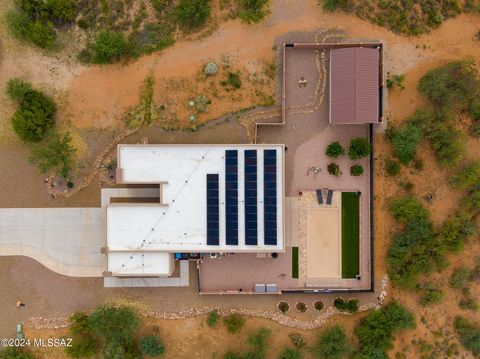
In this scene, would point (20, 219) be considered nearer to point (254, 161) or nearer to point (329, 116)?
point (254, 161)

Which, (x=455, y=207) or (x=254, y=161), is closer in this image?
(x=254, y=161)

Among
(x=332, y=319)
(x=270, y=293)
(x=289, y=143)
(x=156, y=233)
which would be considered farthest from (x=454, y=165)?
(x=156, y=233)

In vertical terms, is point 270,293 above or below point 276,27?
below

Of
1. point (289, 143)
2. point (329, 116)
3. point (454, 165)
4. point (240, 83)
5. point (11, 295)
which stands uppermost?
point (240, 83)

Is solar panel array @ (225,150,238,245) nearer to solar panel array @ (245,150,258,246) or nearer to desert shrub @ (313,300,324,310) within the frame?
solar panel array @ (245,150,258,246)

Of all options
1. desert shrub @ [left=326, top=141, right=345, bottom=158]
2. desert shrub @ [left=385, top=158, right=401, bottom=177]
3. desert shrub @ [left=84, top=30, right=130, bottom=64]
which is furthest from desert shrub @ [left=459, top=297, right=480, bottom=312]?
desert shrub @ [left=84, top=30, right=130, bottom=64]

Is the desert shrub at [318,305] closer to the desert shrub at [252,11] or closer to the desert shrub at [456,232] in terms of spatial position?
the desert shrub at [456,232]

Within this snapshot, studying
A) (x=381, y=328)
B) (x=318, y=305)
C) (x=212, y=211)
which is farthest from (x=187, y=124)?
(x=381, y=328)
